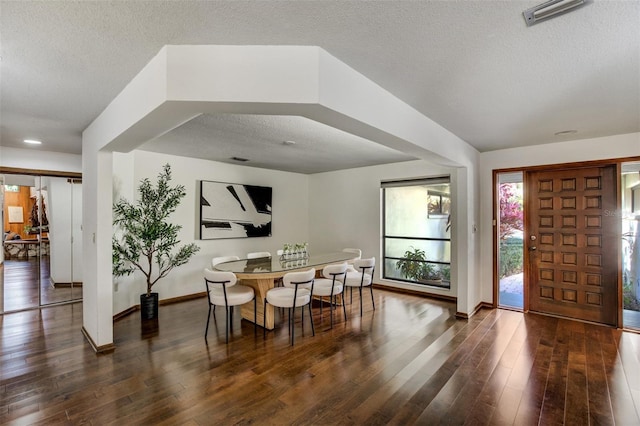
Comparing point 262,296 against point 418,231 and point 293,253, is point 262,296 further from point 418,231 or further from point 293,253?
point 418,231

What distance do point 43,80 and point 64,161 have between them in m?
3.21

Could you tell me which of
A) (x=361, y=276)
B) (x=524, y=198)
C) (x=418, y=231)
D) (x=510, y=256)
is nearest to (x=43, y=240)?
(x=361, y=276)

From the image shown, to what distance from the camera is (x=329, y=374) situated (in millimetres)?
2633

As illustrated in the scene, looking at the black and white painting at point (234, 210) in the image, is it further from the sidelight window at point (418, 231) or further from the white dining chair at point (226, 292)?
the sidelight window at point (418, 231)

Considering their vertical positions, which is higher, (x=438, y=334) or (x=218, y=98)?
(x=218, y=98)

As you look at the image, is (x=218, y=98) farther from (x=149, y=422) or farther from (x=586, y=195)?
(x=586, y=195)

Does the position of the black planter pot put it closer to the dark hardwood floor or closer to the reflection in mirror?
the dark hardwood floor

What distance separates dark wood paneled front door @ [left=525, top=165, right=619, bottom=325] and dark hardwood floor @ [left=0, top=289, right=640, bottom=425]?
367 millimetres

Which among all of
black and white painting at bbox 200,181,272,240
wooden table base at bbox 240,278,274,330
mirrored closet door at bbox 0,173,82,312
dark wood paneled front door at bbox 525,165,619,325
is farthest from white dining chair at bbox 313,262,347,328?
mirrored closet door at bbox 0,173,82,312

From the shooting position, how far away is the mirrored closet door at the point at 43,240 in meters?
4.75

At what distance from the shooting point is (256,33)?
1663 mm

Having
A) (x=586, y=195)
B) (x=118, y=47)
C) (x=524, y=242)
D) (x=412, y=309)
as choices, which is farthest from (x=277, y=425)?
(x=586, y=195)

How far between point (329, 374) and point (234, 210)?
3.84 meters

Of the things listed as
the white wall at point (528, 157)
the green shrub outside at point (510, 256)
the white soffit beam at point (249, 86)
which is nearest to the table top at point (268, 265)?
the white soffit beam at point (249, 86)
